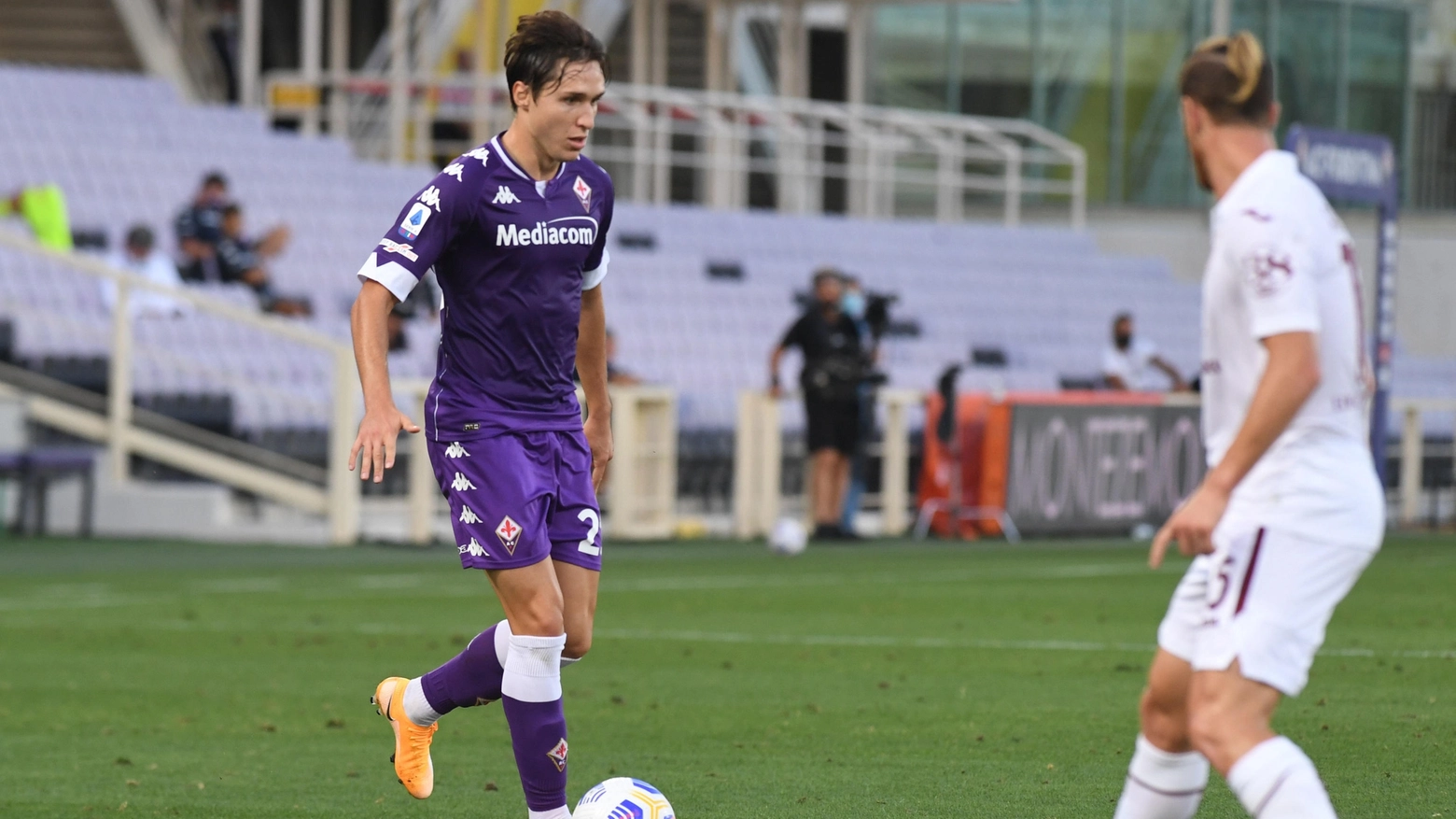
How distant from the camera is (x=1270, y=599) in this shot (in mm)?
4332

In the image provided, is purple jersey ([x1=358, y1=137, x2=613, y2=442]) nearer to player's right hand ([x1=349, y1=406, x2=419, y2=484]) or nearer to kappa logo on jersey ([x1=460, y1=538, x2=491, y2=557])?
kappa logo on jersey ([x1=460, y1=538, x2=491, y2=557])

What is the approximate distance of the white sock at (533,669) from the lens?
5.98 metres

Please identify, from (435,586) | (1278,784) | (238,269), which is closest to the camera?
(1278,784)

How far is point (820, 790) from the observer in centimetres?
698

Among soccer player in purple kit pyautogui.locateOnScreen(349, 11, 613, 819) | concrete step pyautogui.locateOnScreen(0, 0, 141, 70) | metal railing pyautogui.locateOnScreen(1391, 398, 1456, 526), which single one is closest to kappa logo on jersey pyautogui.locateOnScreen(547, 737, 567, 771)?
soccer player in purple kit pyautogui.locateOnScreen(349, 11, 613, 819)

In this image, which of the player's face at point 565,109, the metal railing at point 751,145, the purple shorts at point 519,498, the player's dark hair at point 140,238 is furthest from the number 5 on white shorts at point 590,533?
the metal railing at point 751,145

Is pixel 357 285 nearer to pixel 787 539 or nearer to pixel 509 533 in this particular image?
pixel 787 539

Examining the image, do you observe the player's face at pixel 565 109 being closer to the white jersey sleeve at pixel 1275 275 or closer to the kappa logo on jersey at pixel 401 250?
the kappa logo on jersey at pixel 401 250

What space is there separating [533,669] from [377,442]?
33.3 inches

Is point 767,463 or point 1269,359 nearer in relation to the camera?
point 1269,359

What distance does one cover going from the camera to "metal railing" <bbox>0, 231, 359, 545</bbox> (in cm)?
1905

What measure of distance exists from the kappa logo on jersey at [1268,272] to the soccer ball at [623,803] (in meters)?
2.39

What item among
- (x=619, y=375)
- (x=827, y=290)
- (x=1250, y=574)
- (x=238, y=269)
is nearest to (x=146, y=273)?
(x=238, y=269)

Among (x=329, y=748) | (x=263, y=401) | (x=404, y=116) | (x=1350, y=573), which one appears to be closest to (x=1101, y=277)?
(x=404, y=116)
